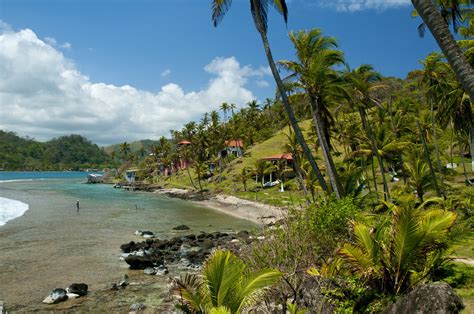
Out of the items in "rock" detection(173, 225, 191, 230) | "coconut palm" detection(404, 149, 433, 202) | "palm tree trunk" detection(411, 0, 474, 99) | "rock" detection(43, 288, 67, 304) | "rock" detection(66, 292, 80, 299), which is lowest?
"rock" detection(173, 225, 191, 230)

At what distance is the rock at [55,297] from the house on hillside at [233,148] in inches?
2850

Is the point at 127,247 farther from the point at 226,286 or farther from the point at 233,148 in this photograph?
the point at 233,148

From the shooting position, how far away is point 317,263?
977cm

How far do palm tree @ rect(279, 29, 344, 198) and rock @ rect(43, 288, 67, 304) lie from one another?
12756mm

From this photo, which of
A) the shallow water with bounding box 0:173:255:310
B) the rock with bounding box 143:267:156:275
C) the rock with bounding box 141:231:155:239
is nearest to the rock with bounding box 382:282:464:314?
the shallow water with bounding box 0:173:255:310

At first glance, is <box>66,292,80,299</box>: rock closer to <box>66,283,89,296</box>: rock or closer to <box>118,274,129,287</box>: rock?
<box>66,283,89,296</box>: rock

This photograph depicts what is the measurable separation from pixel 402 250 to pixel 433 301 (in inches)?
55.0

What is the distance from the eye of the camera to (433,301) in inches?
239

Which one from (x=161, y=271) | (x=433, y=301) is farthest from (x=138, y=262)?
(x=433, y=301)

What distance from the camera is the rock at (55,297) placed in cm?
1299

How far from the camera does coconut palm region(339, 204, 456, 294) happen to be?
7348mm

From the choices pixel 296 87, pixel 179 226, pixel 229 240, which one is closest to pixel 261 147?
pixel 179 226

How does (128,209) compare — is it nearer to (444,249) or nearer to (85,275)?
(85,275)

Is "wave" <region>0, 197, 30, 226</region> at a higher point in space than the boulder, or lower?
higher
